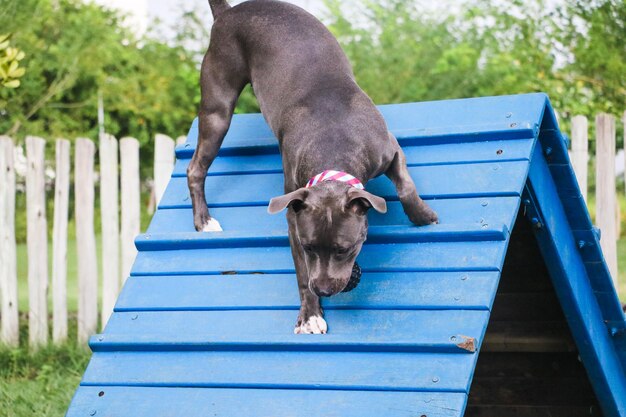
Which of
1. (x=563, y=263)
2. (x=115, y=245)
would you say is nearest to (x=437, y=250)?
(x=563, y=263)

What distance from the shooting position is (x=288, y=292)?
4102 mm

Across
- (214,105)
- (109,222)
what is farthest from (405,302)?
(109,222)

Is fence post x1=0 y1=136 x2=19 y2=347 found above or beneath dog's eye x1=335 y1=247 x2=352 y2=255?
beneath

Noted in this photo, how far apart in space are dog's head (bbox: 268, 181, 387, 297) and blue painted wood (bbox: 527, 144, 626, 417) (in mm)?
1003

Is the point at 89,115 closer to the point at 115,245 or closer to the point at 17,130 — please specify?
the point at 17,130

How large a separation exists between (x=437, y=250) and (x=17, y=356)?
408 cm

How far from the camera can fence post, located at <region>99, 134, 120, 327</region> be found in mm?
7273

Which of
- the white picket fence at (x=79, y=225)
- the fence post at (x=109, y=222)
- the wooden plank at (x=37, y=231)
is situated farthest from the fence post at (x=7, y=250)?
the fence post at (x=109, y=222)

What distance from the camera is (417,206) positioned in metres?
4.08

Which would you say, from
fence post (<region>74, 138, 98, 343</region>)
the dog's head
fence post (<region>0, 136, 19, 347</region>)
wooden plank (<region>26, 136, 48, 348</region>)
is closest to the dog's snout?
the dog's head

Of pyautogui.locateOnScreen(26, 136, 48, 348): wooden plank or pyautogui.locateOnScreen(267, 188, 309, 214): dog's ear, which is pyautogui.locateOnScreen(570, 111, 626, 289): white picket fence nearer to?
pyautogui.locateOnScreen(267, 188, 309, 214): dog's ear

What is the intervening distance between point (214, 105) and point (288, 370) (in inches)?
72.8

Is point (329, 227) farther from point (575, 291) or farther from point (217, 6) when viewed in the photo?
point (217, 6)

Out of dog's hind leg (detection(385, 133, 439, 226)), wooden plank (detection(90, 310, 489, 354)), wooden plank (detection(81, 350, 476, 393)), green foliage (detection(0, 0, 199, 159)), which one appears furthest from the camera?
green foliage (detection(0, 0, 199, 159))
